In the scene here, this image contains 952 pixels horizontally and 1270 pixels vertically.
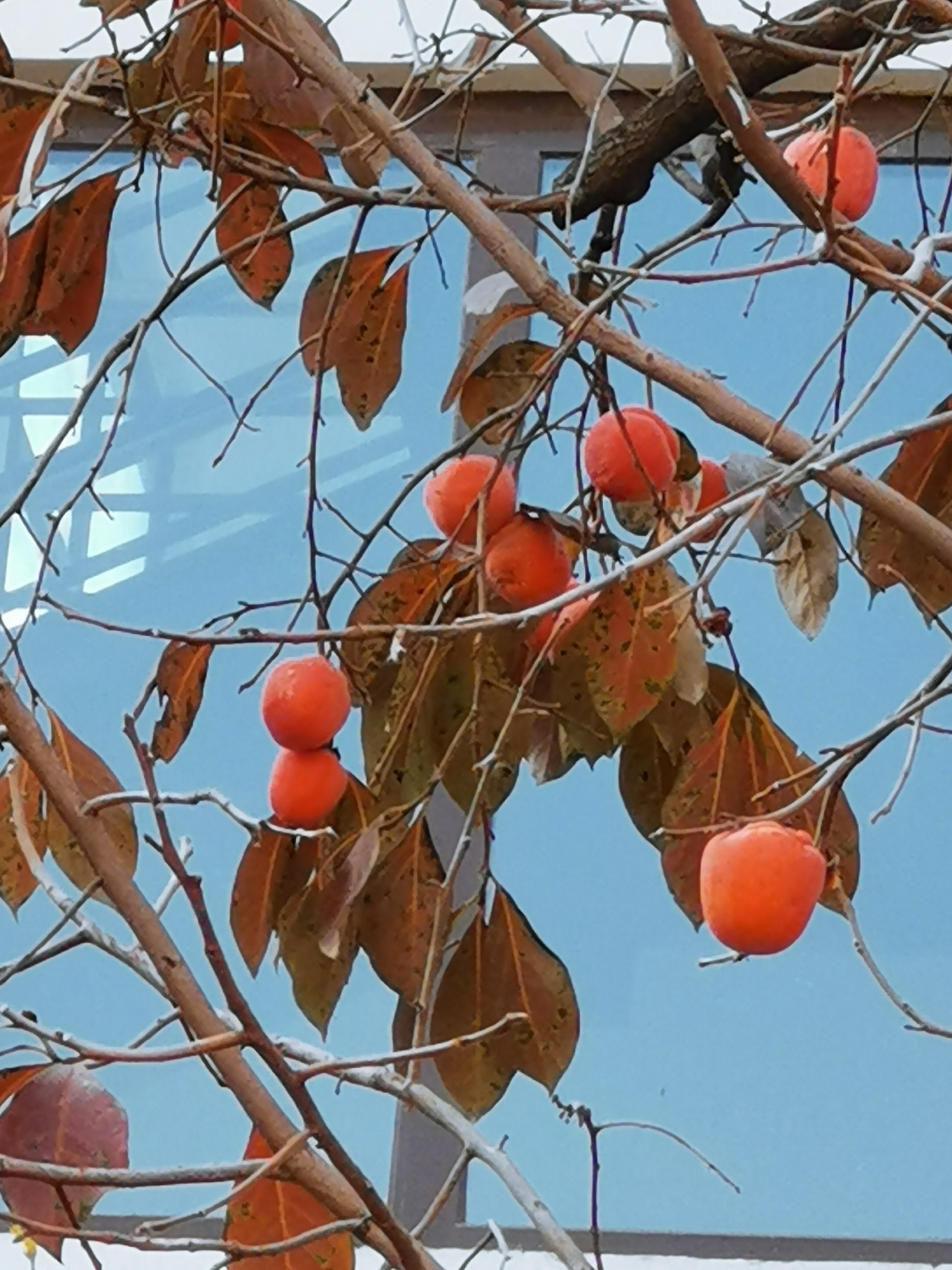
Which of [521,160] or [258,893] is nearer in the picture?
[258,893]

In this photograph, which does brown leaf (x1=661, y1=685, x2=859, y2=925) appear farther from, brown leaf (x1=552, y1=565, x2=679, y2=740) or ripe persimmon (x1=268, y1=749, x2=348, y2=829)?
ripe persimmon (x1=268, y1=749, x2=348, y2=829)

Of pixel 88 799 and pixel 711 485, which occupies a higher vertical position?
pixel 711 485

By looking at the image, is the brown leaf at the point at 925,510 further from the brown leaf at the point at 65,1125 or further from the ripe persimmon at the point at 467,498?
the brown leaf at the point at 65,1125

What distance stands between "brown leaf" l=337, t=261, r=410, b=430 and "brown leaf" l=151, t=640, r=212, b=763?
0.14 metres

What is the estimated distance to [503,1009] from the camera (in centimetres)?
66

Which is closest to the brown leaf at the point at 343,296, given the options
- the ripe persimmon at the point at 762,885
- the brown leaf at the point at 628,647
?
the brown leaf at the point at 628,647

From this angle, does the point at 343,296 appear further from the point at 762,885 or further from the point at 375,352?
the point at 762,885

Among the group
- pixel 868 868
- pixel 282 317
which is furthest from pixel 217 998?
pixel 282 317

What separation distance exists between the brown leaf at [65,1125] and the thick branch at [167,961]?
4 cm

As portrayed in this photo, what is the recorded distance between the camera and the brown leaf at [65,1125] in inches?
17.8

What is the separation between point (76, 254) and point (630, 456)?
25 centimetres

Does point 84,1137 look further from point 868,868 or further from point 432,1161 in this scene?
point 868,868

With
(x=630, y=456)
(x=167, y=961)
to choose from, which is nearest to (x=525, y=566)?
(x=630, y=456)

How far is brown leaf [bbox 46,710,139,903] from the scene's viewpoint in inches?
25.7
